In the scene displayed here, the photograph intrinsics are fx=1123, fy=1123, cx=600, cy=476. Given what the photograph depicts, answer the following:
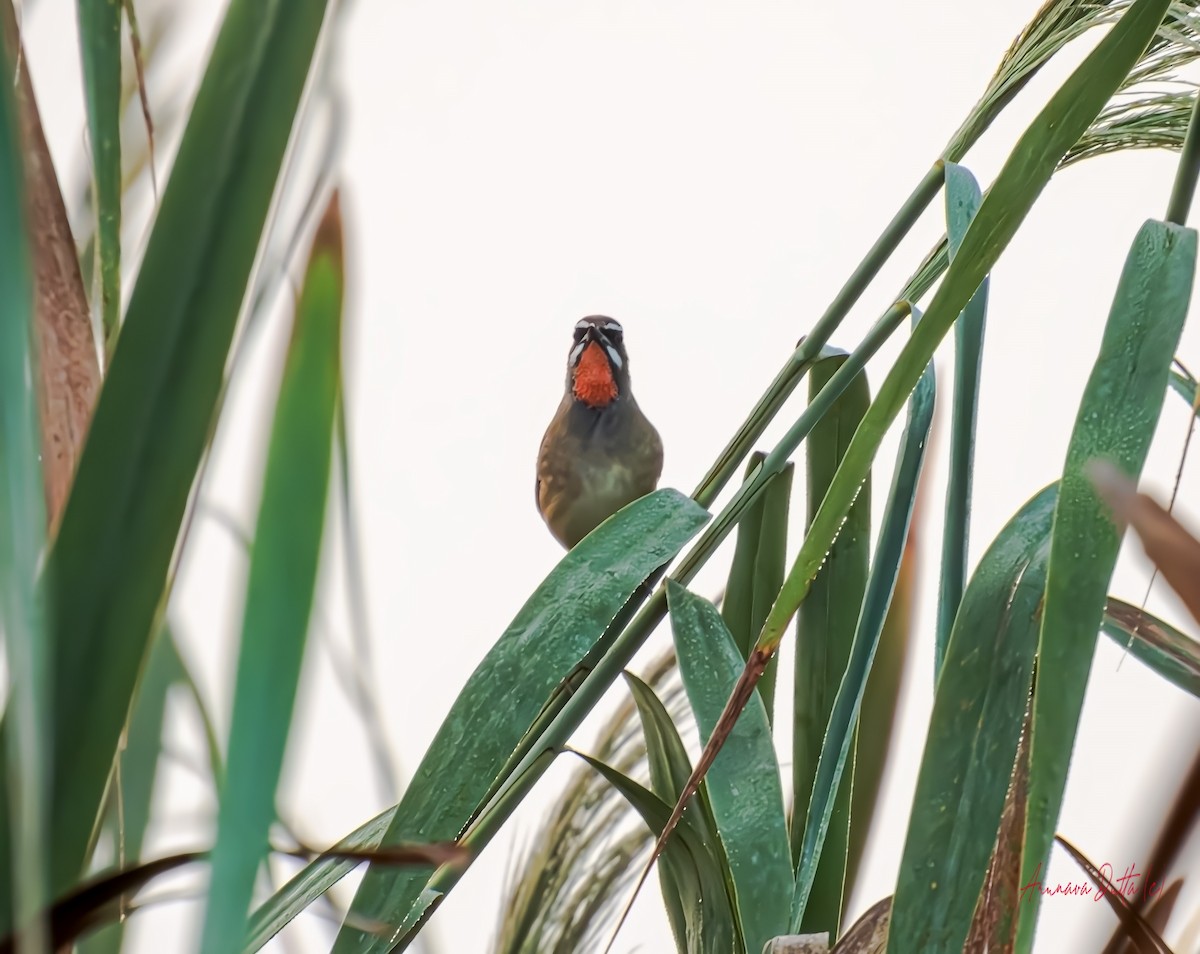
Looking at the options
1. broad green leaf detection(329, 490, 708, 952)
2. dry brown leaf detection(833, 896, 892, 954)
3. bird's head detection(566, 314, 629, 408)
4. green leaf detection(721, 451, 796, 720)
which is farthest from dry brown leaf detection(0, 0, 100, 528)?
bird's head detection(566, 314, 629, 408)

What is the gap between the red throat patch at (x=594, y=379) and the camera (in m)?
1.16

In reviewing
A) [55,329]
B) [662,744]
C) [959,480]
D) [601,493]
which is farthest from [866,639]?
[601,493]

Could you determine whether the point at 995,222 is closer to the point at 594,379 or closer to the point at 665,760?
the point at 665,760

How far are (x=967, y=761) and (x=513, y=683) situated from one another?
157 mm

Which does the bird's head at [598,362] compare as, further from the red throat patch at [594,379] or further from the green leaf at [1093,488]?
the green leaf at [1093,488]

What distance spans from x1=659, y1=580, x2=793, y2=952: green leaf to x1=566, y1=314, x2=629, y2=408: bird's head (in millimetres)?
730

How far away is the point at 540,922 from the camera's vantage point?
676 mm

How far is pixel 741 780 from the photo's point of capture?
1.34 ft

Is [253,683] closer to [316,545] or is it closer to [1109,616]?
[316,545]

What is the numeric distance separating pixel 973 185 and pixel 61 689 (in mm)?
409

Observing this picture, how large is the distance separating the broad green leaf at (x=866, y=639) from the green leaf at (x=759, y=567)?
0.13 m

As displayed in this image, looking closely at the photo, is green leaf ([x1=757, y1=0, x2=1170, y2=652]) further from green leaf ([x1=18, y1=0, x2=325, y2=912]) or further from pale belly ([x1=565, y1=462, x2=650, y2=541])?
pale belly ([x1=565, y1=462, x2=650, y2=541])

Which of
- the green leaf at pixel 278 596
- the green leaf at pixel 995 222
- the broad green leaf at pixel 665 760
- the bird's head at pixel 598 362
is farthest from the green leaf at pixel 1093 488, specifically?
the bird's head at pixel 598 362

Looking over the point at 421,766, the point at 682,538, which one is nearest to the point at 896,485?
the point at 682,538
